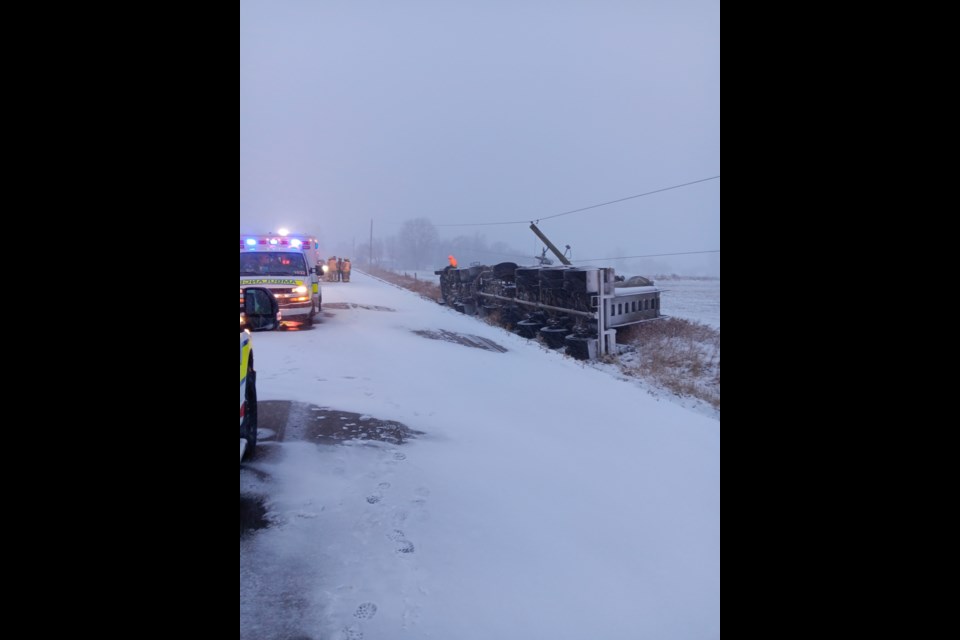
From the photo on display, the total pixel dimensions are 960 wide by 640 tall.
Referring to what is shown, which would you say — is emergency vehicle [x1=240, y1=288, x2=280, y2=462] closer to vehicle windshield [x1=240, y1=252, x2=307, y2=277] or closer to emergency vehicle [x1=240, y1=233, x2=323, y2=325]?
emergency vehicle [x1=240, y1=233, x2=323, y2=325]

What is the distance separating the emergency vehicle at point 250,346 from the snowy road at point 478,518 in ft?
0.86

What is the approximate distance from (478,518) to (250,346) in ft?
7.99

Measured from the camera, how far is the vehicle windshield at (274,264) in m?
14.7

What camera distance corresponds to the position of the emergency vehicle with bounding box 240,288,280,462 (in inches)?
159

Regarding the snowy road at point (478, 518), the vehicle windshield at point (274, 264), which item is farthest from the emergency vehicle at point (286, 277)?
the snowy road at point (478, 518)

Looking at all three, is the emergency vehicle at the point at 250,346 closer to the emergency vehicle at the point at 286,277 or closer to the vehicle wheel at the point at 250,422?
the vehicle wheel at the point at 250,422

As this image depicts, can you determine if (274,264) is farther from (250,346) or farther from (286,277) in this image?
(250,346)

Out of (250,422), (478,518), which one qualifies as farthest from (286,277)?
(478,518)

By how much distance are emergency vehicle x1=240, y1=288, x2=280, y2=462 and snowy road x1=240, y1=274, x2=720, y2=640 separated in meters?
0.26

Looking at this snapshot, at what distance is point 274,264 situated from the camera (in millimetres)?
14992
